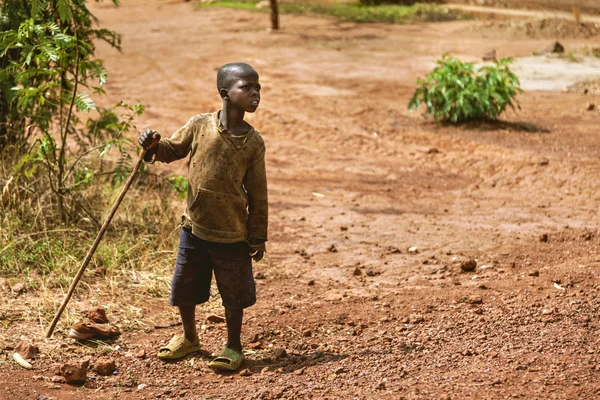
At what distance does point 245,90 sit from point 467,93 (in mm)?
5376

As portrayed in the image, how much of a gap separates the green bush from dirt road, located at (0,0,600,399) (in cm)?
19

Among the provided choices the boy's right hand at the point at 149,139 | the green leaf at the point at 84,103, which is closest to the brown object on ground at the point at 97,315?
the boy's right hand at the point at 149,139

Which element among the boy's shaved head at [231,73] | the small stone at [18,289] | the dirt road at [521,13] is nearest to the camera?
the boy's shaved head at [231,73]

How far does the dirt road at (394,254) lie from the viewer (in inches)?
147

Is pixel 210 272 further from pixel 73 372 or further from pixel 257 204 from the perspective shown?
pixel 73 372

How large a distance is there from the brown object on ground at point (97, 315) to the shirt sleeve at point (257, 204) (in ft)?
3.24

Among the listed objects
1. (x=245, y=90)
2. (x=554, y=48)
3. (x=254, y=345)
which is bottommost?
(x=254, y=345)

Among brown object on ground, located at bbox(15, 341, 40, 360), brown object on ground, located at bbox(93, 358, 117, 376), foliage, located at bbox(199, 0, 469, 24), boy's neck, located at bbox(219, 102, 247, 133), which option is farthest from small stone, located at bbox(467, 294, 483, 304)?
foliage, located at bbox(199, 0, 469, 24)

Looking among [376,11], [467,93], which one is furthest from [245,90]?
[376,11]

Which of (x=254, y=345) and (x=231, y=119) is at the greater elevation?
(x=231, y=119)

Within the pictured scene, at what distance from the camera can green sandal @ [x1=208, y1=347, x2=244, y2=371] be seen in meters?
3.90

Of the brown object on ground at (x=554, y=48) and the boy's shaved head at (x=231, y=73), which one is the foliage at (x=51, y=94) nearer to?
the boy's shaved head at (x=231, y=73)

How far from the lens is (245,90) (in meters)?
3.69

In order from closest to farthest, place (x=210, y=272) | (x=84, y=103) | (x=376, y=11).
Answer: (x=210, y=272) < (x=84, y=103) < (x=376, y=11)
